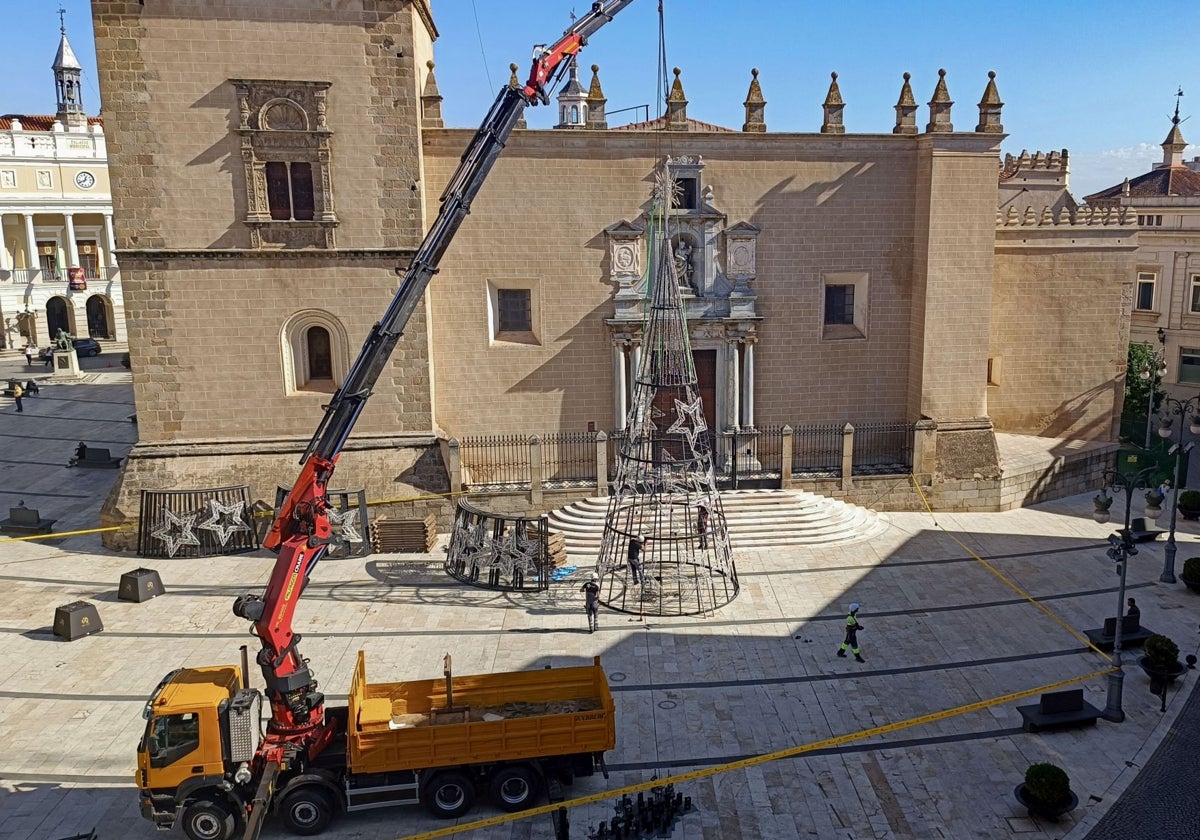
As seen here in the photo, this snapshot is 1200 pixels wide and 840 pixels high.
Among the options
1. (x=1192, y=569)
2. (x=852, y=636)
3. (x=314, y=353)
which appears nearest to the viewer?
(x=852, y=636)

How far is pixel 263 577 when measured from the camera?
24.1 metres

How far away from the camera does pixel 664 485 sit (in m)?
22.0

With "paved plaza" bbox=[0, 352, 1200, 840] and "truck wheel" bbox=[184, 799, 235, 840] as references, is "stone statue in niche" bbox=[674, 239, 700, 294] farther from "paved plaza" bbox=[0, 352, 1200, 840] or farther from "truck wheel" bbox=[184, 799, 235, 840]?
"truck wheel" bbox=[184, 799, 235, 840]

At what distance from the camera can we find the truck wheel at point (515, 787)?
14234mm

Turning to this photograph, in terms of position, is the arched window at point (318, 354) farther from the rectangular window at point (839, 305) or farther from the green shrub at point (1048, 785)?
the green shrub at point (1048, 785)

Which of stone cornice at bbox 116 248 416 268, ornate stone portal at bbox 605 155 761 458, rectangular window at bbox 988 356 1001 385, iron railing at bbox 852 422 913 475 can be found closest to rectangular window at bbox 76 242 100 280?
stone cornice at bbox 116 248 416 268

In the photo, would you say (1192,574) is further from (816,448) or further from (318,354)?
(318,354)

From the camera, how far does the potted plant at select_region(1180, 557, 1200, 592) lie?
2220cm

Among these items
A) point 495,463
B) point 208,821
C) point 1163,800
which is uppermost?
point 495,463

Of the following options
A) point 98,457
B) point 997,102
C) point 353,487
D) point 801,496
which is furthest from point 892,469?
point 98,457

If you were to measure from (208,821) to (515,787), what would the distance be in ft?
14.4

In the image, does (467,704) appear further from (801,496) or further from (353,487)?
(801,496)

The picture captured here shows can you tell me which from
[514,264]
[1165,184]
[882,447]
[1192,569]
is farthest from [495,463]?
[1165,184]

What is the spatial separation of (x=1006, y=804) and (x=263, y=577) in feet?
58.3
